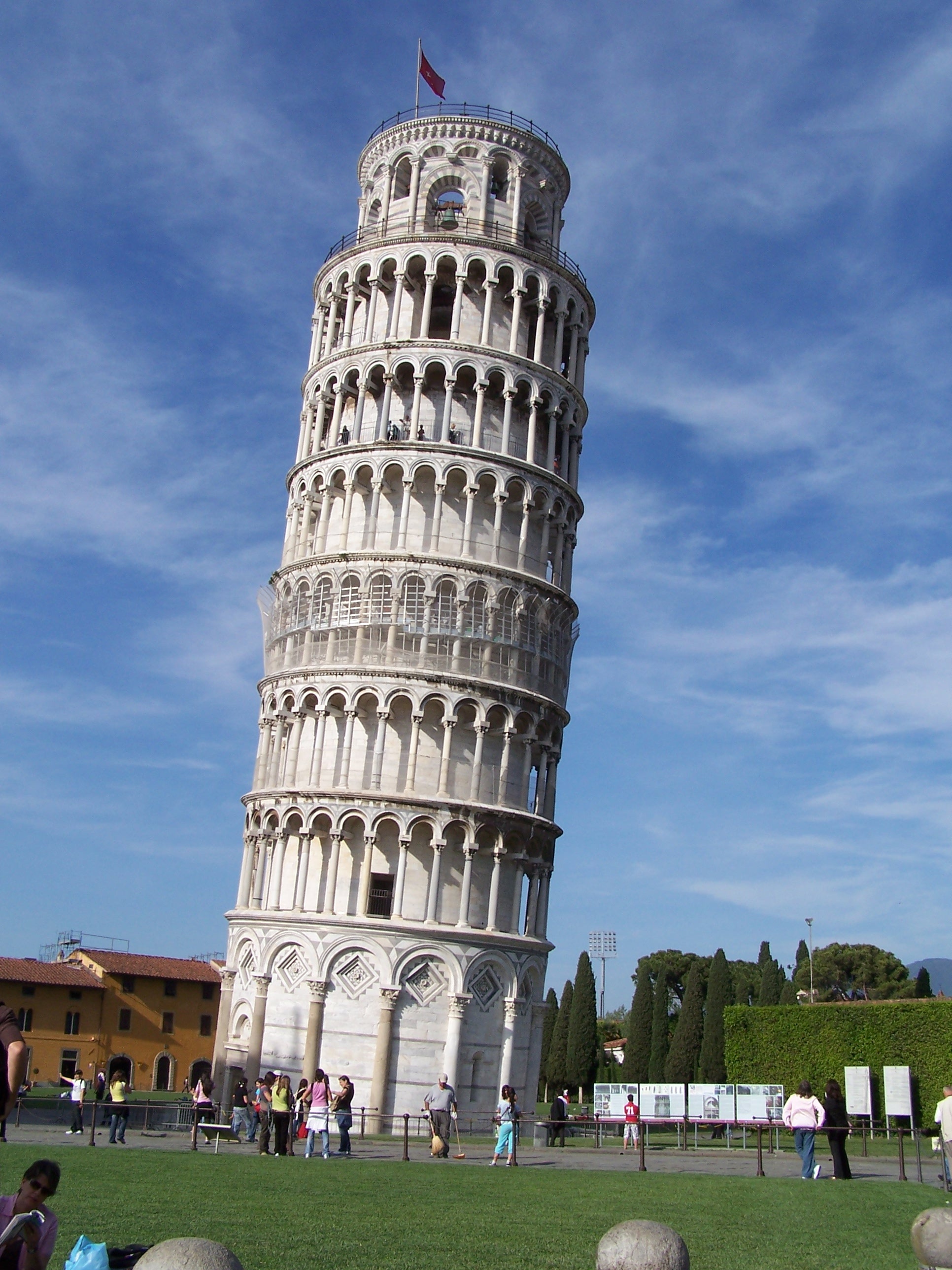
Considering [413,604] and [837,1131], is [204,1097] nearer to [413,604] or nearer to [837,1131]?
[837,1131]

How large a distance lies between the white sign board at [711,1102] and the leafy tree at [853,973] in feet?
223

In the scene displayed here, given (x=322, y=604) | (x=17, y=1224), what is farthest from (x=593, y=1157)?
(x=17, y=1224)

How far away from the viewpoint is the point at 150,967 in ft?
275

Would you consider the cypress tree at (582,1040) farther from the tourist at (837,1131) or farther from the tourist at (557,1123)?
the tourist at (837,1131)

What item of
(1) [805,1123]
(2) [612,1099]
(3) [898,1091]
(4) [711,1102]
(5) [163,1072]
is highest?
(3) [898,1091]

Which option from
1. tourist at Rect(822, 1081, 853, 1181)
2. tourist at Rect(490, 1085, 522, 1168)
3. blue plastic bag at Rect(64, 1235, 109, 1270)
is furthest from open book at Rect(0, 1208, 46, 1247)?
tourist at Rect(490, 1085, 522, 1168)

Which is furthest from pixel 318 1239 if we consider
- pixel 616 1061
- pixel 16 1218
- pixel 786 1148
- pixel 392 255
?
pixel 616 1061

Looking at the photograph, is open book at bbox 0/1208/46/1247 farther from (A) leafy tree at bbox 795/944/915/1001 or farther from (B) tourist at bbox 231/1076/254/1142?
(A) leafy tree at bbox 795/944/915/1001

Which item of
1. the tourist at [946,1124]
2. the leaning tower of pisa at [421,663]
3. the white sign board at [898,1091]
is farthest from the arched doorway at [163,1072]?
the tourist at [946,1124]

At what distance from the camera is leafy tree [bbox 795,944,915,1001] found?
9675cm

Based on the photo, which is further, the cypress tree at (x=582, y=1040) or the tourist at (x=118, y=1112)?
the cypress tree at (x=582, y=1040)

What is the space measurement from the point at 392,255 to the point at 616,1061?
268ft

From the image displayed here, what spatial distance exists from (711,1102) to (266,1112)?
11.9 meters

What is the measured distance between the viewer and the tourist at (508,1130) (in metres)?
24.8
